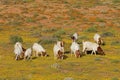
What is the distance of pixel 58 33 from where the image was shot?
150ft

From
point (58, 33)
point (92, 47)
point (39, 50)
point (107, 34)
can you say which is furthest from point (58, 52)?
point (107, 34)

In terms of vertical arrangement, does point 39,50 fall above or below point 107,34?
above

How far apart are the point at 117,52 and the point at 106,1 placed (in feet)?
145

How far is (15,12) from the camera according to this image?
210 feet

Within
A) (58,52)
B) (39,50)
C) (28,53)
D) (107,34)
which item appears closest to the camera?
(28,53)

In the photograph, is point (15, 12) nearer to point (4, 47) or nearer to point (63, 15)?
point (63, 15)

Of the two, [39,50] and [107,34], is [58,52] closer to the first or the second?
[39,50]

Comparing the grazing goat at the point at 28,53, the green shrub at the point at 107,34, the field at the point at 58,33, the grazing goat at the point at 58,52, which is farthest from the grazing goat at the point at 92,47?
the green shrub at the point at 107,34

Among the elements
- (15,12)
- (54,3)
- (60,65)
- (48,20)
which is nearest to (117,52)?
(60,65)

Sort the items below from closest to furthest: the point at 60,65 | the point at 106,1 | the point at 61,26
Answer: the point at 60,65 → the point at 61,26 → the point at 106,1

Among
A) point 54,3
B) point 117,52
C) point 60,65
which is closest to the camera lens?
point 60,65

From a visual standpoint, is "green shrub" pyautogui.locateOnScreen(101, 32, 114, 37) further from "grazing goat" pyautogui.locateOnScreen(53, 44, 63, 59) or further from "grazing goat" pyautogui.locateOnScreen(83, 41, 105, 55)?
"grazing goat" pyautogui.locateOnScreen(53, 44, 63, 59)

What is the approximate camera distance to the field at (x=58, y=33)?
2709 cm

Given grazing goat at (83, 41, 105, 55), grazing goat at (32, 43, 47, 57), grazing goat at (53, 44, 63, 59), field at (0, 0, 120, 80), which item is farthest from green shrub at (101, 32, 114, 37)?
grazing goat at (53, 44, 63, 59)
